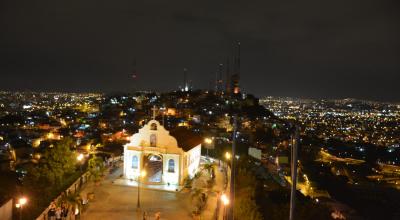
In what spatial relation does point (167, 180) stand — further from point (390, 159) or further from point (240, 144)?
point (390, 159)

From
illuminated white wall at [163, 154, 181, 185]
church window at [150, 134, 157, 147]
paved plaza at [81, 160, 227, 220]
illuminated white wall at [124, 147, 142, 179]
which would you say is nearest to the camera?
paved plaza at [81, 160, 227, 220]

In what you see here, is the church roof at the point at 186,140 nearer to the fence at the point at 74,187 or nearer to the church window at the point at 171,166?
the church window at the point at 171,166

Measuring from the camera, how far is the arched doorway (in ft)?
79.1

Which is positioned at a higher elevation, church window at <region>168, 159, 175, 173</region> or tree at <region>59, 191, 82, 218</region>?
church window at <region>168, 159, 175, 173</region>

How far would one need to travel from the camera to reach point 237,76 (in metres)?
92.9

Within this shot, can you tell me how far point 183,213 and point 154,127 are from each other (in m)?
7.52

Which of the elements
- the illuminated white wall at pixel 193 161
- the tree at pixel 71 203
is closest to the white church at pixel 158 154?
the illuminated white wall at pixel 193 161

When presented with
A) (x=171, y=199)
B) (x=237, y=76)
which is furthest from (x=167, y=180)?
(x=237, y=76)

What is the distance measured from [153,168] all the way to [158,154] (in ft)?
11.0

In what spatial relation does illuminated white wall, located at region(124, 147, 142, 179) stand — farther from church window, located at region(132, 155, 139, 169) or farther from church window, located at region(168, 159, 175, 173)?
church window, located at region(168, 159, 175, 173)

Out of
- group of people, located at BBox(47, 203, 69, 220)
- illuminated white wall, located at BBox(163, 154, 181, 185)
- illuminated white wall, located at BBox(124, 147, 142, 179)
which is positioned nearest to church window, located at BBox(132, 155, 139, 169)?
illuminated white wall, located at BBox(124, 147, 142, 179)

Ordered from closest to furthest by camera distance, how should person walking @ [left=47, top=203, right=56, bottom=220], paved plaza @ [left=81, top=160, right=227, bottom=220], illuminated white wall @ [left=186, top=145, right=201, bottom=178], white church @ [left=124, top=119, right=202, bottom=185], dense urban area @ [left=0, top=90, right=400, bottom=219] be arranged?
person walking @ [left=47, top=203, right=56, bottom=220] → paved plaza @ [left=81, top=160, right=227, bottom=220] → dense urban area @ [left=0, top=90, right=400, bottom=219] → white church @ [left=124, top=119, right=202, bottom=185] → illuminated white wall @ [left=186, top=145, right=201, bottom=178]

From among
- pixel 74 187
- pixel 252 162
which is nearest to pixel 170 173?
pixel 74 187

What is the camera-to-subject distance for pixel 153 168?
27.0 metres
